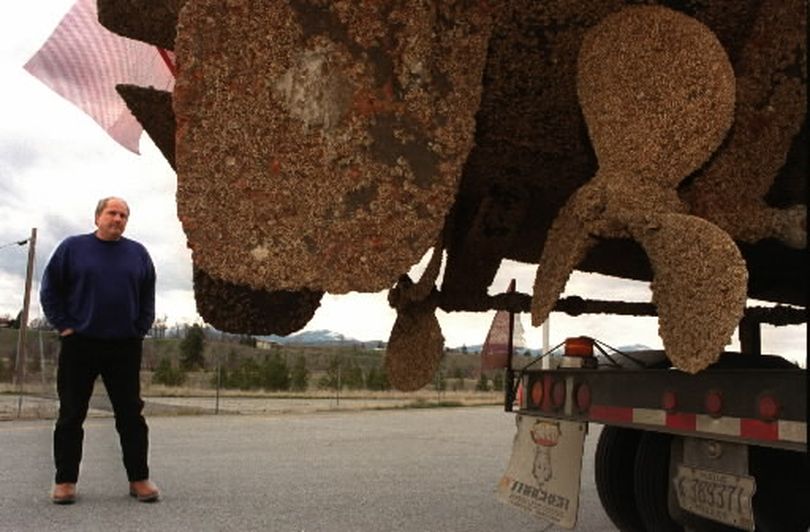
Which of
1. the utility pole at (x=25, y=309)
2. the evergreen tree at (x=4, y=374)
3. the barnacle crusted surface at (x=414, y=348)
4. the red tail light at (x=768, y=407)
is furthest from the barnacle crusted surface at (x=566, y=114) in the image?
the evergreen tree at (x=4, y=374)

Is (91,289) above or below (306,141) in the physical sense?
below

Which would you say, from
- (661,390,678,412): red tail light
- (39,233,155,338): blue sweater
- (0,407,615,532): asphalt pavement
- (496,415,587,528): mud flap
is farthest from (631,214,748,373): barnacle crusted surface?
(39,233,155,338): blue sweater

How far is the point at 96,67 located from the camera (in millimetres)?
2707

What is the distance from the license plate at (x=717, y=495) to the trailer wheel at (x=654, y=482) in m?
0.47

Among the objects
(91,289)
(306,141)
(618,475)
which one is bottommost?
(618,475)

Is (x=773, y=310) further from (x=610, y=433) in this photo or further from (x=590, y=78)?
(x=590, y=78)

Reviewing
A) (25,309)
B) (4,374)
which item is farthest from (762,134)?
(4,374)

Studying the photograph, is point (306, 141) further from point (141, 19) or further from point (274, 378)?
point (274, 378)

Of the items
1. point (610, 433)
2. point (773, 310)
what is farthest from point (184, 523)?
point (773, 310)

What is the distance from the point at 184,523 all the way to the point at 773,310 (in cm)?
282

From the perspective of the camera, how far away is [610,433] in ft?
13.2

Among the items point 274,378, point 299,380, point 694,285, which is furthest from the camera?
point 299,380

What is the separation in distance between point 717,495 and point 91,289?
9.92 ft

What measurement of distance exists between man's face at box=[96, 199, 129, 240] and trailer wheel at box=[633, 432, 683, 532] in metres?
2.73
